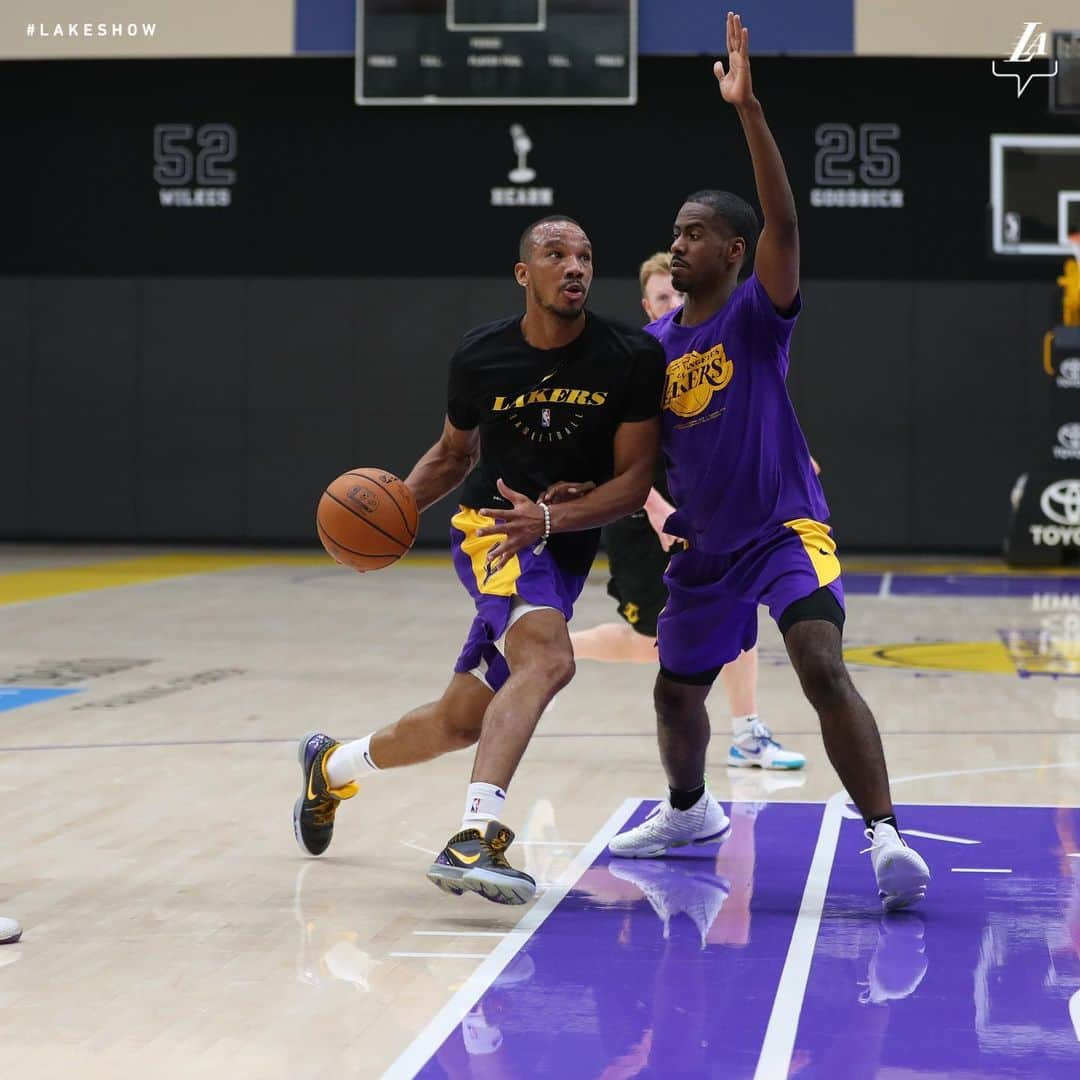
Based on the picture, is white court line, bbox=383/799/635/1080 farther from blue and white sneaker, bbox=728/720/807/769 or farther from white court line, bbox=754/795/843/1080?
blue and white sneaker, bbox=728/720/807/769

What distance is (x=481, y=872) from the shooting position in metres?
4.16

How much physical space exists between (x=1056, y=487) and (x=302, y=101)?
340 inches

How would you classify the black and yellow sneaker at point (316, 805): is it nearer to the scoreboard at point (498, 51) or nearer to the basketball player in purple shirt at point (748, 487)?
the basketball player in purple shirt at point (748, 487)

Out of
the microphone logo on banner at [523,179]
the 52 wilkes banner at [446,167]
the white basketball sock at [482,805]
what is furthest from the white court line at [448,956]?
the microphone logo on banner at [523,179]

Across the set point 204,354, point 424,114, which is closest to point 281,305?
point 204,354

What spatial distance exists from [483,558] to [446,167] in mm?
14939

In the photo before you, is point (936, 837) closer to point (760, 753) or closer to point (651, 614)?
point (760, 753)

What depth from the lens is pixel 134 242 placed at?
19562 mm

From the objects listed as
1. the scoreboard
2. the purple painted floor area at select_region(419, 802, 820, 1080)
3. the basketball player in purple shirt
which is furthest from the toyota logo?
the basketball player in purple shirt

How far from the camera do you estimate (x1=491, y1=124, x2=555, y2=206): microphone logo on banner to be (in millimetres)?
18875

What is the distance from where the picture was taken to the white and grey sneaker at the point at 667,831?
4961 mm

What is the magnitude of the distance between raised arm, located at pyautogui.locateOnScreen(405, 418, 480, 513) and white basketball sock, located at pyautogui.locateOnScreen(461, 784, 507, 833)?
873 millimetres

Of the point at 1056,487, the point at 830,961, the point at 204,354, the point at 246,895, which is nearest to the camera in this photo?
the point at 830,961

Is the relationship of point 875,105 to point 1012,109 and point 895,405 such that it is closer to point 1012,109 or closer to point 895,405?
point 1012,109
